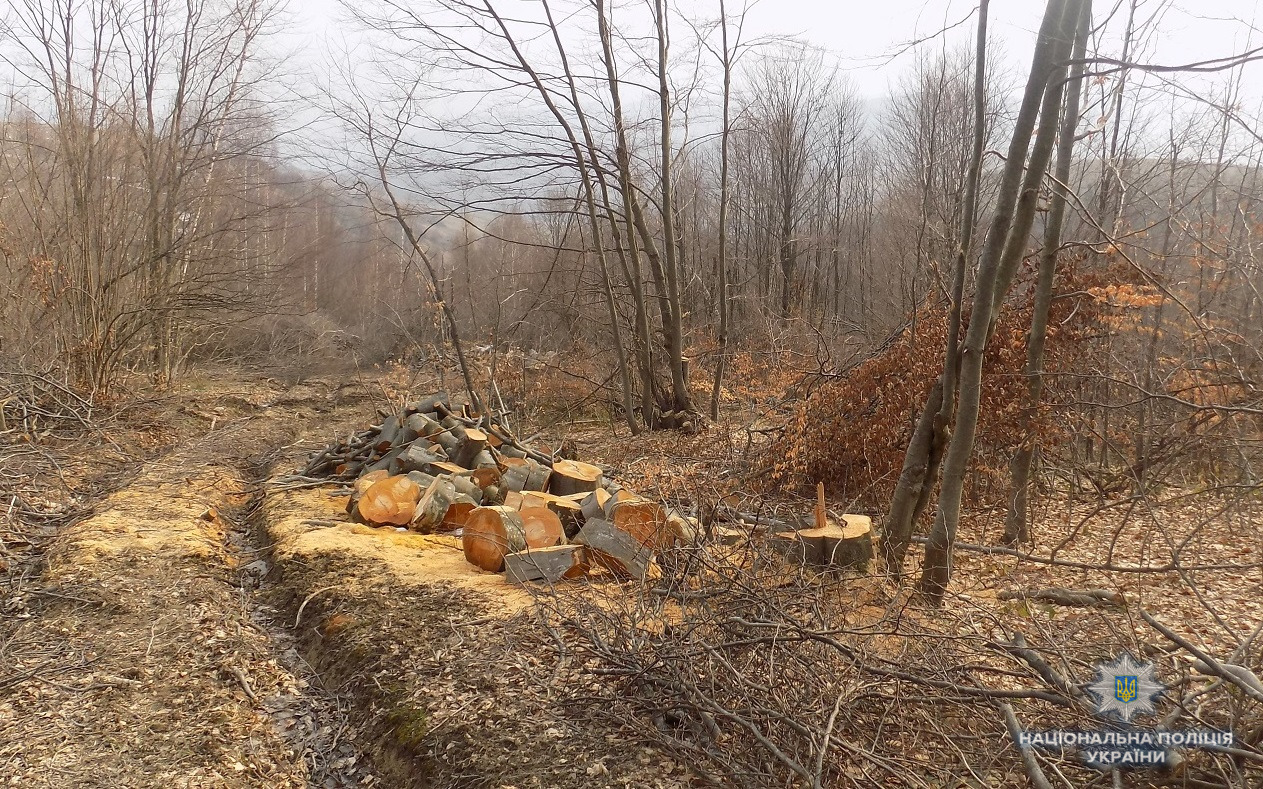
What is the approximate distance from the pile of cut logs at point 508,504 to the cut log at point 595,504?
0.04 ft

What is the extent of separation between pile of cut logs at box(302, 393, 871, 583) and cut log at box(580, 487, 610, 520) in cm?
1

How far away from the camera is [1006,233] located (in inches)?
157

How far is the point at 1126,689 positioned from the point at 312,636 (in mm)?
4334

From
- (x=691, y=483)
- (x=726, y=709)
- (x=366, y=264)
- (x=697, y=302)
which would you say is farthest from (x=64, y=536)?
(x=366, y=264)

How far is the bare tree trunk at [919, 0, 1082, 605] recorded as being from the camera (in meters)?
3.76

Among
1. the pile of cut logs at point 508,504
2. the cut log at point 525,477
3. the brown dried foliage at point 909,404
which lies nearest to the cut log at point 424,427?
the pile of cut logs at point 508,504

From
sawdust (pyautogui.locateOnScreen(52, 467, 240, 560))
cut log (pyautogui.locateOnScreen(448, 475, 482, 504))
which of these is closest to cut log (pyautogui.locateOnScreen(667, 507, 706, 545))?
cut log (pyautogui.locateOnScreen(448, 475, 482, 504))

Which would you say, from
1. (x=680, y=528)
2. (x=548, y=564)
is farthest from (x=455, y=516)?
(x=680, y=528)

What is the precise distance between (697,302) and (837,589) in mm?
19169

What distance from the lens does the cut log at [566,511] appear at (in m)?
5.70

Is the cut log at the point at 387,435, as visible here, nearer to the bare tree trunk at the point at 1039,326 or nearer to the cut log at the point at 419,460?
the cut log at the point at 419,460

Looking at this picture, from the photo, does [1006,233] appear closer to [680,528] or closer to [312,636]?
[680,528]

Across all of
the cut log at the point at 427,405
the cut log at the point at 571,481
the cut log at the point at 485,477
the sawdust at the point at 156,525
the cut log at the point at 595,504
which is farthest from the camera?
A: the cut log at the point at 427,405

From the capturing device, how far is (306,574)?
550 centimetres
